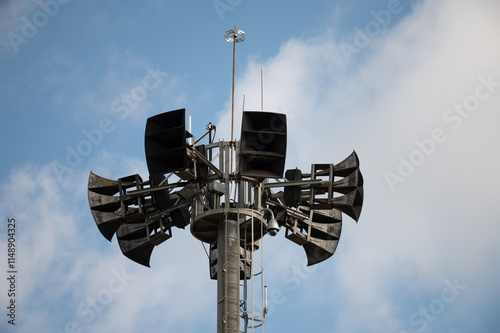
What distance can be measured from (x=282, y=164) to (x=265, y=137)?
1.20 meters

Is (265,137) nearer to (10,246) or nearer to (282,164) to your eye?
(282,164)

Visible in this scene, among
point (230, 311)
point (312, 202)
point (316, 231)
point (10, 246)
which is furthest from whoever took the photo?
point (10, 246)

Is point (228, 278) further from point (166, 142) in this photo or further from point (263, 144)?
point (166, 142)

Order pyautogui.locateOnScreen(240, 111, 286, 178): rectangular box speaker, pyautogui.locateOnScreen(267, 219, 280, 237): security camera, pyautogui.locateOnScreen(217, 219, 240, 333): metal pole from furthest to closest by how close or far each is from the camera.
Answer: pyautogui.locateOnScreen(240, 111, 286, 178): rectangular box speaker → pyautogui.locateOnScreen(217, 219, 240, 333): metal pole → pyautogui.locateOnScreen(267, 219, 280, 237): security camera

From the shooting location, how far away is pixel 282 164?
3155cm

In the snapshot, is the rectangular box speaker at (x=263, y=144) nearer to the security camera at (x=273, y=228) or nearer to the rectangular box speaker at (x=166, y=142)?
the security camera at (x=273, y=228)

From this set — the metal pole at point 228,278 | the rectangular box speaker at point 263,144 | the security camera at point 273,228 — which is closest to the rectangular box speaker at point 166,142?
the rectangular box speaker at point 263,144

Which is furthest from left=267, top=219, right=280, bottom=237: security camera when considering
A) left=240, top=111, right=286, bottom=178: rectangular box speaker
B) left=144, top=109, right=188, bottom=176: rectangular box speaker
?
left=144, top=109, right=188, bottom=176: rectangular box speaker

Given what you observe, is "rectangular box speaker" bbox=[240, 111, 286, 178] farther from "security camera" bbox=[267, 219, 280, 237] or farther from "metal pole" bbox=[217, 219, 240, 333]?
"metal pole" bbox=[217, 219, 240, 333]

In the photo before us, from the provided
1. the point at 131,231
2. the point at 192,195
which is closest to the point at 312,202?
the point at 192,195

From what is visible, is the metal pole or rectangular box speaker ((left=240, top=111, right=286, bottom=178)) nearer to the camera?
the metal pole

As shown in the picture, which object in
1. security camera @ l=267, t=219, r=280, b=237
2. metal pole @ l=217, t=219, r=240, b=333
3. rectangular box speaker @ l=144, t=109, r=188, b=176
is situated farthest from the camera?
rectangular box speaker @ l=144, t=109, r=188, b=176

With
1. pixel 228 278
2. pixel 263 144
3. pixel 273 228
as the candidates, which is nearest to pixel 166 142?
pixel 263 144

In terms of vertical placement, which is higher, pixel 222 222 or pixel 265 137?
pixel 265 137
